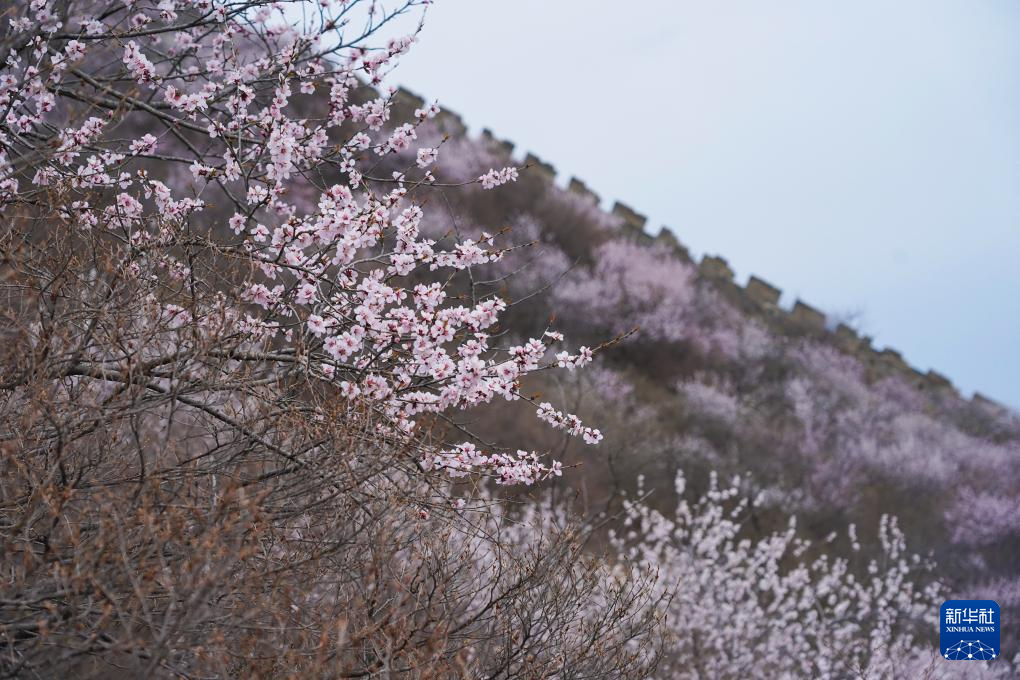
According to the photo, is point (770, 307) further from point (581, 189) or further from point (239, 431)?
point (239, 431)

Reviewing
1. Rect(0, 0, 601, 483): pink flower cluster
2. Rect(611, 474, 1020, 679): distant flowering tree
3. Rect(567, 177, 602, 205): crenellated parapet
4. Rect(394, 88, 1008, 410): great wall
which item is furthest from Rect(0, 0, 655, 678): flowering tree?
Rect(567, 177, 602, 205): crenellated parapet

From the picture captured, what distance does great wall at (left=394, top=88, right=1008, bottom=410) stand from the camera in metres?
30.6

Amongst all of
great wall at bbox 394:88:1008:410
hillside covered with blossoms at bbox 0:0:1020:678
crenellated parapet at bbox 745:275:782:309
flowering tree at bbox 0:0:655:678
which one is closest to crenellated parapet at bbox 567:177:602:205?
great wall at bbox 394:88:1008:410

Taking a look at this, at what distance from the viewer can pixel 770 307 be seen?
1305 inches

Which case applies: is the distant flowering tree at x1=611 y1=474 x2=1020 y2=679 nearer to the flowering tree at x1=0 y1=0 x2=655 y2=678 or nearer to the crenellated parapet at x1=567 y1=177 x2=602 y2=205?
the flowering tree at x1=0 y1=0 x2=655 y2=678

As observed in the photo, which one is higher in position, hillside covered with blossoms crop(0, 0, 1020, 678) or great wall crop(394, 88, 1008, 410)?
great wall crop(394, 88, 1008, 410)

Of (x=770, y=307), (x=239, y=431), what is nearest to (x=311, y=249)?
(x=239, y=431)

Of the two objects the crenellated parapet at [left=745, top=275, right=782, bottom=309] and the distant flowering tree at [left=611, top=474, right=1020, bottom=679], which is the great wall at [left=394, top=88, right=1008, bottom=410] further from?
the distant flowering tree at [left=611, top=474, right=1020, bottom=679]

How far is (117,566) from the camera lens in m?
3.69

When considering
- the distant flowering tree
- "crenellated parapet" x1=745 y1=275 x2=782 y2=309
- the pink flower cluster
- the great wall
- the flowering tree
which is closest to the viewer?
the flowering tree

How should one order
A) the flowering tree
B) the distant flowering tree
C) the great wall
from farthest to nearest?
the great wall → the distant flowering tree → the flowering tree

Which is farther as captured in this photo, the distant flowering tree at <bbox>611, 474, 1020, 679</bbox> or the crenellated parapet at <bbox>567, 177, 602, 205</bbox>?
the crenellated parapet at <bbox>567, 177, 602, 205</bbox>

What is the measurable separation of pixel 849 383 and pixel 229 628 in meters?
27.4

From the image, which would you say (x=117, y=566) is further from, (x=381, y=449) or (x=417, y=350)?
(x=417, y=350)
